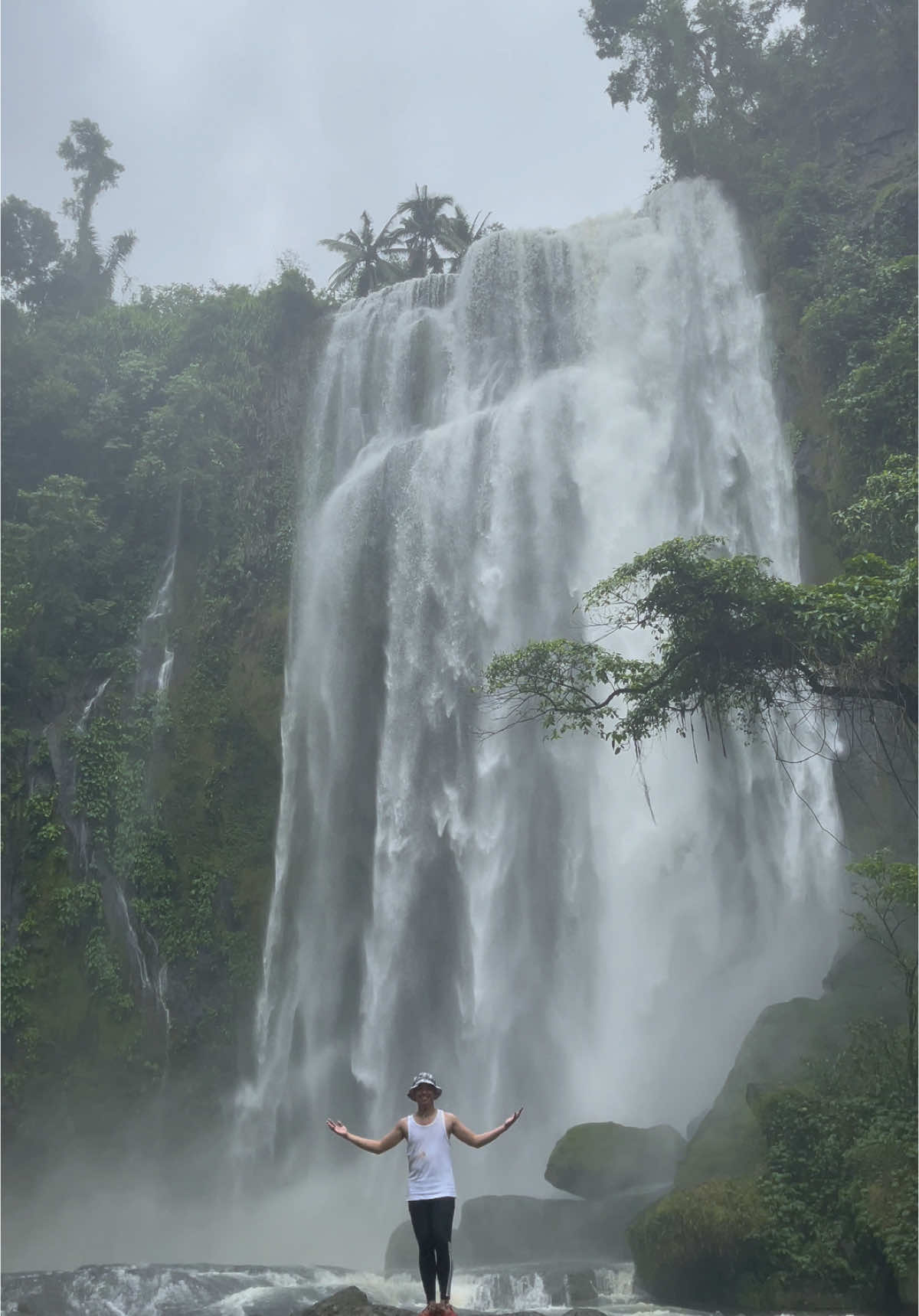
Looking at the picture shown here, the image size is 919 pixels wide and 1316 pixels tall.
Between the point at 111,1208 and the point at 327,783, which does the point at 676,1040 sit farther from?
the point at 111,1208

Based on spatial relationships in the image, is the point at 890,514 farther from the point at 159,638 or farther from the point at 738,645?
the point at 159,638

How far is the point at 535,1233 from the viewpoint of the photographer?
12281 millimetres

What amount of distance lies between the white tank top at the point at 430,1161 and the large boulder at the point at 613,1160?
8341mm

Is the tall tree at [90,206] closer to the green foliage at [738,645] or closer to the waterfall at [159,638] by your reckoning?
the waterfall at [159,638]

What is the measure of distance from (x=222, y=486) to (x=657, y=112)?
43.8 ft

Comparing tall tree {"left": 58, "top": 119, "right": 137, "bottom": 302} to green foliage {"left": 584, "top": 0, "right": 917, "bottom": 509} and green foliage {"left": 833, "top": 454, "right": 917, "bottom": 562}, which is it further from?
green foliage {"left": 833, "top": 454, "right": 917, "bottom": 562}

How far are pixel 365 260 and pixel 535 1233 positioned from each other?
82.4 ft

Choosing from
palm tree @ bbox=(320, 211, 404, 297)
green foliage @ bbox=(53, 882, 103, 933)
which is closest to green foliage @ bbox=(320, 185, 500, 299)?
palm tree @ bbox=(320, 211, 404, 297)

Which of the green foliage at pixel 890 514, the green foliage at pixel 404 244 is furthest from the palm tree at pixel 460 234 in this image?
the green foliage at pixel 890 514

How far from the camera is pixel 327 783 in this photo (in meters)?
19.3

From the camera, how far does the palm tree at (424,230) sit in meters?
29.7

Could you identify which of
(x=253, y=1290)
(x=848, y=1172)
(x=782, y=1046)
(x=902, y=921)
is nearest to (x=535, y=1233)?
(x=253, y=1290)

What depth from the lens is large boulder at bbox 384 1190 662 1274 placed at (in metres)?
11.8

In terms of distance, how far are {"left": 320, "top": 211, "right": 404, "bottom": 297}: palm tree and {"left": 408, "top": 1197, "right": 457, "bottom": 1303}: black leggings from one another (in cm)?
2788
